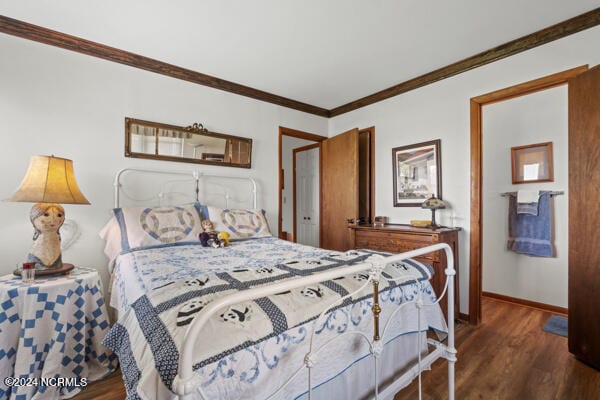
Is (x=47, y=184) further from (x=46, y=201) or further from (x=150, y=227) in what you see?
(x=150, y=227)

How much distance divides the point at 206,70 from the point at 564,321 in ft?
14.4

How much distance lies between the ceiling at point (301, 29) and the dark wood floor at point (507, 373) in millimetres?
2549

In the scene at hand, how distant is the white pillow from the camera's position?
263 centimetres

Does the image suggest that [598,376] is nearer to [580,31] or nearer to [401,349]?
[401,349]

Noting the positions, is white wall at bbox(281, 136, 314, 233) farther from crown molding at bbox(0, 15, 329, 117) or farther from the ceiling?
the ceiling

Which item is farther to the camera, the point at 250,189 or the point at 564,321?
the point at 250,189

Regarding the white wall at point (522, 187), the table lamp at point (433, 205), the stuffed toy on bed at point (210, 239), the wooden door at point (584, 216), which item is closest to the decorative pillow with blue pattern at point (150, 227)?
the stuffed toy on bed at point (210, 239)

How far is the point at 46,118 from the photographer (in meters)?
2.27

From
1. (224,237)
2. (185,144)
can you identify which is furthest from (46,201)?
(185,144)

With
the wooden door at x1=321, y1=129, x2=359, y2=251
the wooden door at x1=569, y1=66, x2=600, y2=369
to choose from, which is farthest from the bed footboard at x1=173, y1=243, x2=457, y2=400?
the wooden door at x1=321, y1=129, x2=359, y2=251

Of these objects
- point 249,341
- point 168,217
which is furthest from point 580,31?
point 168,217

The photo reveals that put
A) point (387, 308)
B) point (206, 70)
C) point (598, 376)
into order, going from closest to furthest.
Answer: point (387, 308) → point (598, 376) → point (206, 70)

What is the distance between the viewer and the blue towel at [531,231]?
302 centimetres

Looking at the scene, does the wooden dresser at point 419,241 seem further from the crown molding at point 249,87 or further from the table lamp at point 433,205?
the crown molding at point 249,87
